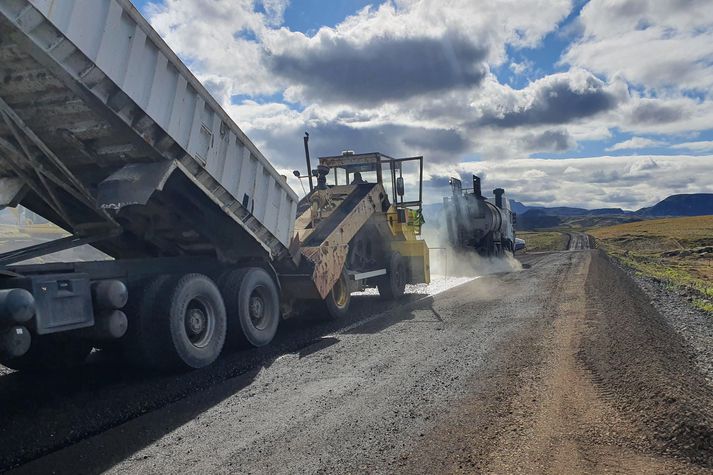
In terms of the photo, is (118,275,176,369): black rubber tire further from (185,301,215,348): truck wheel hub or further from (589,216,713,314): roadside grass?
(589,216,713,314): roadside grass

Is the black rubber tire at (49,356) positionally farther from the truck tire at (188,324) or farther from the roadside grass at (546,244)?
the roadside grass at (546,244)

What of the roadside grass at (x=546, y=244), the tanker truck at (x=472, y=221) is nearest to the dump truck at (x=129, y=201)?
the tanker truck at (x=472, y=221)

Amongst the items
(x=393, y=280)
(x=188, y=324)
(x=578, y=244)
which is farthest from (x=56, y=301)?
(x=578, y=244)

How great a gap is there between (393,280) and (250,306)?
536cm

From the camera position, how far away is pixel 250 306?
7.90m

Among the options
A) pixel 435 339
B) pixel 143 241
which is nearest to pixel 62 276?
pixel 143 241

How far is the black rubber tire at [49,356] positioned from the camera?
6.36 m

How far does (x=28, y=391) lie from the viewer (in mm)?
5930

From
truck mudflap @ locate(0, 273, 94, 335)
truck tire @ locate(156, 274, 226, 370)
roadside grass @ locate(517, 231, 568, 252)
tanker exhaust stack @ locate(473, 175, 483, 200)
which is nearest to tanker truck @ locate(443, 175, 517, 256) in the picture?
tanker exhaust stack @ locate(473, 175, 483, 200)

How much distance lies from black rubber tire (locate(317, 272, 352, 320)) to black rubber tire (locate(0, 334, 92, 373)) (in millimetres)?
4096

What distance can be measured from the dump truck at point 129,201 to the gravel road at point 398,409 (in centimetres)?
67

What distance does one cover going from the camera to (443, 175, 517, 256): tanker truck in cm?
2411

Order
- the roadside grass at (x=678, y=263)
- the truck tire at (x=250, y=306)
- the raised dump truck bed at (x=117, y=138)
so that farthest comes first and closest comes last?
the roadside grass at (x=678, y=263) < the truck tire at (x=250, y=306) < the raised dump truck bed at (x=117, y=138)

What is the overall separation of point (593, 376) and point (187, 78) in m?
5.27
